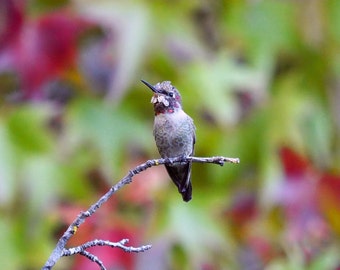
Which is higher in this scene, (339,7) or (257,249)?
(339,7)

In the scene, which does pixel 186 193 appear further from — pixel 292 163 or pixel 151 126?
pixel 151 126

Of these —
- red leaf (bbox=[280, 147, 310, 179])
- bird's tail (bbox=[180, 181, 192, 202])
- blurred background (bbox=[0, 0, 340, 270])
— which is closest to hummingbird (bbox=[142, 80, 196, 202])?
bird's tail (bbox=[180, 181, 192, 202])

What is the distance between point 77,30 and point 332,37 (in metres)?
1.14

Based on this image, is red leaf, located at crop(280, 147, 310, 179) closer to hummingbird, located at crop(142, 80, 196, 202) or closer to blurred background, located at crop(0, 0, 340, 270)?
blurred background, located at crop(0, 0, 340, 270)

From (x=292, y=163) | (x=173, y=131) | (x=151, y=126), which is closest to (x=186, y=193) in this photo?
(x=173, y=131)

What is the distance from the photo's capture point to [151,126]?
150 inches

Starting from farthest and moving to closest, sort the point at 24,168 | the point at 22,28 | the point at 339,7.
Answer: the point at 339,7
the point at 22,28
the point at 24,168

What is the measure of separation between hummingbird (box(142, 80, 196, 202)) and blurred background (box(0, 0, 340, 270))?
140 cm

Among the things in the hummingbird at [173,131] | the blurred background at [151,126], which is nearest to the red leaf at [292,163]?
the blurred background at [151,126]

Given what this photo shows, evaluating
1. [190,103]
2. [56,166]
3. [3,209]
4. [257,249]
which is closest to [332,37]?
[190,103]

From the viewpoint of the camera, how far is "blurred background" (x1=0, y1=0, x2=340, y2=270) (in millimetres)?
3521

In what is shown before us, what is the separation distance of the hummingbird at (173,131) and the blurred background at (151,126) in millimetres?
1405

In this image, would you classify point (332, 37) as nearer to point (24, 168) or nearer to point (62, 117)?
point (62, 117)

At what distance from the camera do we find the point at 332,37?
3979mm
